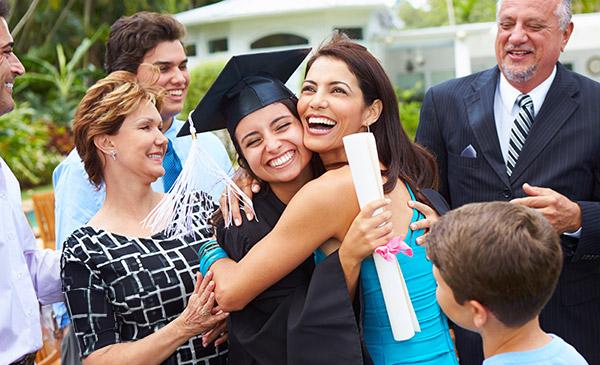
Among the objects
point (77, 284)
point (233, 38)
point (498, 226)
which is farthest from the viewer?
point (233, 38)

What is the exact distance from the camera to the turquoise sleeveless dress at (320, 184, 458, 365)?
2295 millimetres

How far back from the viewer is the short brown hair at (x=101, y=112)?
9.59 ft

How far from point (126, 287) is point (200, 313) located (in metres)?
0.32

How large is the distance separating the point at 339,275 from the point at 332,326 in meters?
0.15

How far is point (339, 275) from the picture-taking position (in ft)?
7.27

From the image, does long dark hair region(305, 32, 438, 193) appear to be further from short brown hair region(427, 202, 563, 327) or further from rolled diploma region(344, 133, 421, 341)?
short brown hair region(427, 202, 563, 327)

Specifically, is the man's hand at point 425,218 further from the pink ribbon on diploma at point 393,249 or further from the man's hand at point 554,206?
the man's hand at point 554,206

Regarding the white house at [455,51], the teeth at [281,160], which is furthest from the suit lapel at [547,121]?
the white house at [455,51]

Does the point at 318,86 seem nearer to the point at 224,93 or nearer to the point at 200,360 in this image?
the point at 224,93

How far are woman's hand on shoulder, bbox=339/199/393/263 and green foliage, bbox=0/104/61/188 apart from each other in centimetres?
1228

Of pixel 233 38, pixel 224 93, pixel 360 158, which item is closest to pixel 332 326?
pixel 360 158

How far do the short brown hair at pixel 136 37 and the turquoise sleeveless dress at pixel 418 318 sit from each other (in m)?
2.08

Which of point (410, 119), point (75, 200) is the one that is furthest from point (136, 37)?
point (410, 119)

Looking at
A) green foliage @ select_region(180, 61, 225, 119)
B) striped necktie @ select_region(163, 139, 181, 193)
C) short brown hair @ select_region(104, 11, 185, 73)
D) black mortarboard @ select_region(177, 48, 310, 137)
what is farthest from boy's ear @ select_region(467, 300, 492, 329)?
green foliage @ select_region(180, 61, 225, 119)
